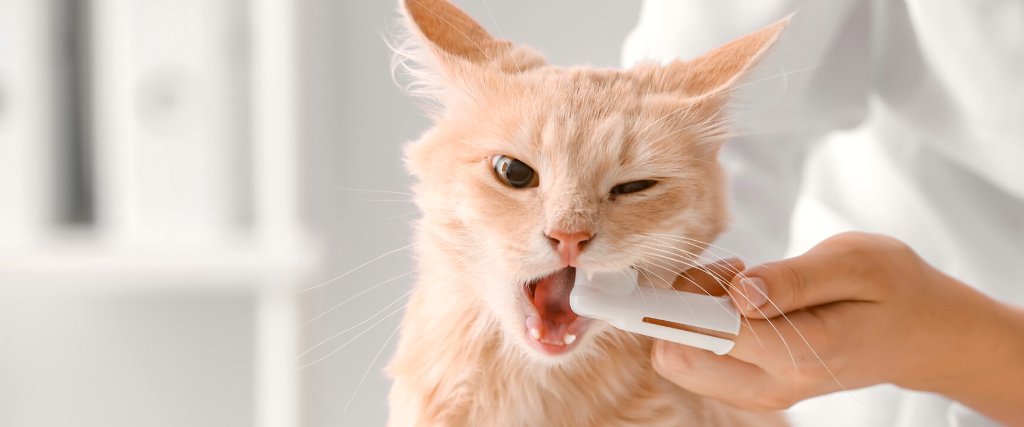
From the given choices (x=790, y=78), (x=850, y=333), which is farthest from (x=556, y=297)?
(x=790, y=78)

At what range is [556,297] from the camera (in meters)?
0.85

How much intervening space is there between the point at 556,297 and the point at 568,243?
0.14m

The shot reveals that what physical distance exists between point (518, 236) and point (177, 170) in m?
1.48

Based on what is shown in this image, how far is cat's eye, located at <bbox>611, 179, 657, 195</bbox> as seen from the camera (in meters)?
0.84

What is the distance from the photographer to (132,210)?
178 cm

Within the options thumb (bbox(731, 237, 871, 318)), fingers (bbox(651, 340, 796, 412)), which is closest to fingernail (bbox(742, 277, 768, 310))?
thumb (bbox(731, 237, 871, 318))

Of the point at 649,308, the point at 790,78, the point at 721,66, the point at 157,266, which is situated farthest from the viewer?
the point at 157,266

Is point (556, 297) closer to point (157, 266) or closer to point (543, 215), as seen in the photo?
point (543, 215)

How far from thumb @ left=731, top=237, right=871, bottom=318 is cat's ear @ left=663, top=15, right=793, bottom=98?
265mm

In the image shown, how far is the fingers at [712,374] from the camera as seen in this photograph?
84 centimetres

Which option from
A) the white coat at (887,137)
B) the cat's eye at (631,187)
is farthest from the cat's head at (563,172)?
the white coat at (887,137)

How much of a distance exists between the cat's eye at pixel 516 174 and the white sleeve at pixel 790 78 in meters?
0.55

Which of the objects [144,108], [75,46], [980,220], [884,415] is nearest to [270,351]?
[144,108]

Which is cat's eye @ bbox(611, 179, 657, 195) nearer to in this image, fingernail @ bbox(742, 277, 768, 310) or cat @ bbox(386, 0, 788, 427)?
cat @ bbox(386, 0, 788, 427)
